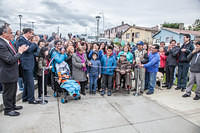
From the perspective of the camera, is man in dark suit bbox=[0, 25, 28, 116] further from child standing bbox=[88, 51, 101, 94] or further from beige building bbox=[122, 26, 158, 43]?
beige building bbox=[122, 26, 158, 43]

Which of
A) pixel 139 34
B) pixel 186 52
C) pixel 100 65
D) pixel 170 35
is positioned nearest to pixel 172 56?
pixel 186 52

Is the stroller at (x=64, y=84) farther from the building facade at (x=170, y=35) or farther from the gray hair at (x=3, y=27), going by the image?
the building facade at (x=170, y=35)

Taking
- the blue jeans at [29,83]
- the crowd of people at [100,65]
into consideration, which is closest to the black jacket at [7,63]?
the crowd of people at [100,65]

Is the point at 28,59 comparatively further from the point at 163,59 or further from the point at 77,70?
the point at 163,59

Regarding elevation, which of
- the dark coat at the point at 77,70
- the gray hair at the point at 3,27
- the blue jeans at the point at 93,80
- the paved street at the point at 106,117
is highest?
the gray hair at the point at 3,27

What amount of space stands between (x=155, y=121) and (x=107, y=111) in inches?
45.2

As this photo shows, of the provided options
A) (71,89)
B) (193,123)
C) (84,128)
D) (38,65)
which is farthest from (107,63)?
(193,123)

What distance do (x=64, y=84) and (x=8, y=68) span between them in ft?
4.88

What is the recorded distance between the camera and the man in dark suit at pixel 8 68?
2.96m

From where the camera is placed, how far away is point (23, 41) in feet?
11.8

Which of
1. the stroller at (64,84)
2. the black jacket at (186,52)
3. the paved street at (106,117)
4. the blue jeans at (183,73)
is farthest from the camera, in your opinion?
the blue jeans at (183,73)

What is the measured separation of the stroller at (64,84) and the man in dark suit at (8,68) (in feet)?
3.98

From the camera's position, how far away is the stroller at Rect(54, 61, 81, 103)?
4035mm

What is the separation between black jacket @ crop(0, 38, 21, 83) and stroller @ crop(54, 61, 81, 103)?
4.17 ft
